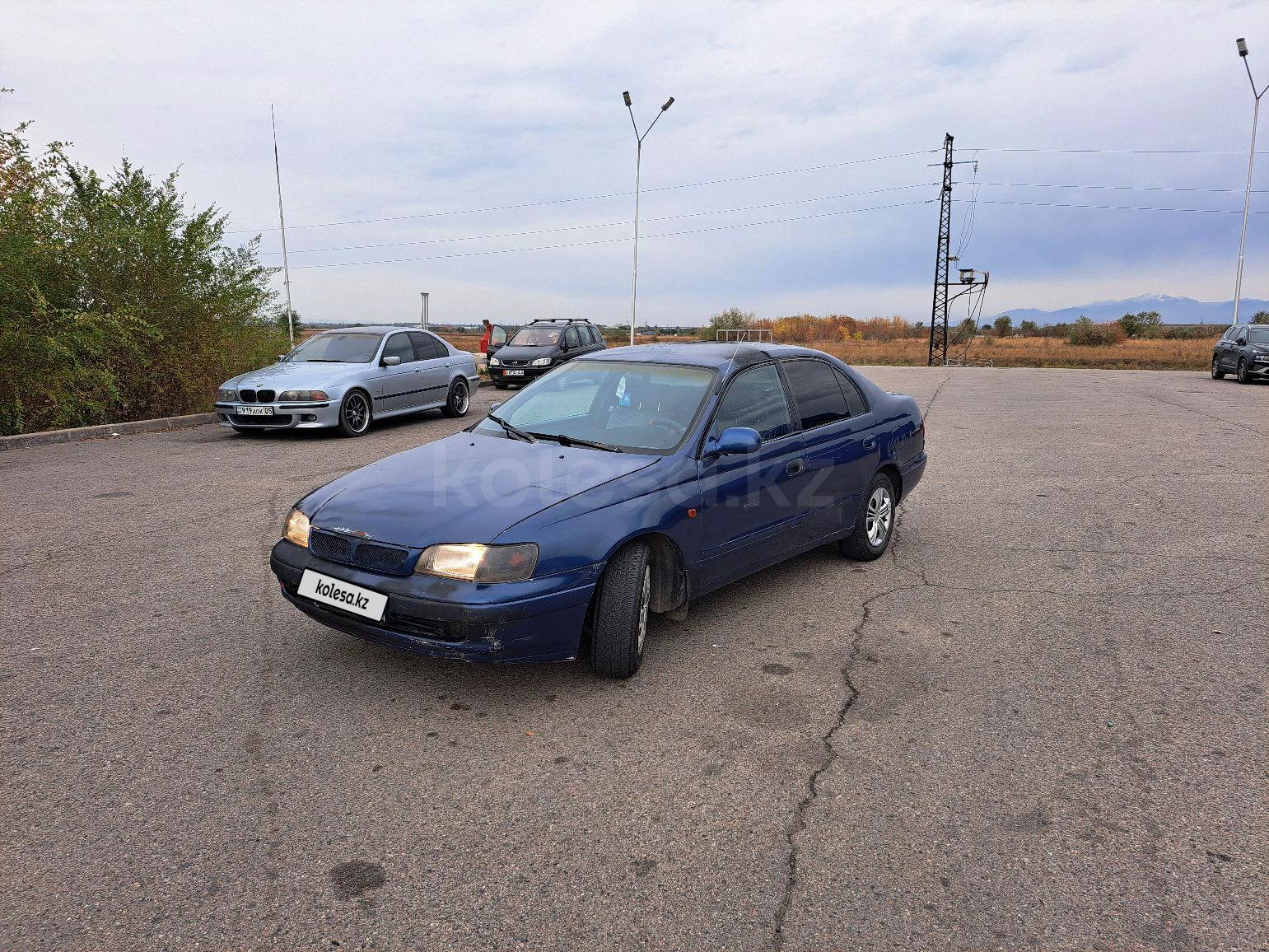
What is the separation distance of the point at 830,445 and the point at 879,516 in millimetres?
940

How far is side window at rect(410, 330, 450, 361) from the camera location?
43.3ft

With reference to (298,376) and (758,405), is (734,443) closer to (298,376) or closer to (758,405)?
(758,405)

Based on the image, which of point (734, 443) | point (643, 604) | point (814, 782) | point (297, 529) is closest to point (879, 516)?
point (734, 443)

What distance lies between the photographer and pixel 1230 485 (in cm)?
831

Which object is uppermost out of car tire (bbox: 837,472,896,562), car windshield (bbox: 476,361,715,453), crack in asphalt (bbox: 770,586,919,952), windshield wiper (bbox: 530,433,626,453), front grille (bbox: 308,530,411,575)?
car windshield (bbox: 476,361,715,453)

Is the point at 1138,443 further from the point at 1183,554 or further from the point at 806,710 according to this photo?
the point at 806,710

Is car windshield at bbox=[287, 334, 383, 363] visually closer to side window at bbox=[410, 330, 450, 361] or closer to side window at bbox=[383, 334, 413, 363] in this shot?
side window at bbox=[383, 334, 413, 363]

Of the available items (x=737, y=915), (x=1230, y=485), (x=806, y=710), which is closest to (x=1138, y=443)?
(x=1230, y=485)

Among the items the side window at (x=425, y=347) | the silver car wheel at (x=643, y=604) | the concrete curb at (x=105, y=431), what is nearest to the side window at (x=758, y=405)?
the silver car wheel at (x=643, y=604)

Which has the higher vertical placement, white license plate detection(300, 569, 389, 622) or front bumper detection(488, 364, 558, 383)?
front bumper detection(488, 364, 558, 383)

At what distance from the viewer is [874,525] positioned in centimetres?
575

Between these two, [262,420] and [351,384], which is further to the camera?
[351,384]

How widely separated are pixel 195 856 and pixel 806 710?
226 centimetres

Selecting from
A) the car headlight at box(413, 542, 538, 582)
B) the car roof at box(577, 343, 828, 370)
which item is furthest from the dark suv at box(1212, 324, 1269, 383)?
the car headlight at box(413, 542, 538, 582)
